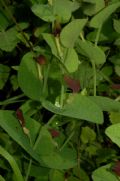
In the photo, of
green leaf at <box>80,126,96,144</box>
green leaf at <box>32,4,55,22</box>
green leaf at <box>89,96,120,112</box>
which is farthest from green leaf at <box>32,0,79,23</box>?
green leaf at <box>80,126,96,144</box>

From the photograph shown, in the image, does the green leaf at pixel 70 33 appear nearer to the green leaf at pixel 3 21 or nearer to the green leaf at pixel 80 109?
the green leaf at pixel 80 109

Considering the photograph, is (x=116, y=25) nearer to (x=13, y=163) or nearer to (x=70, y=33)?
(x=70, y=33)

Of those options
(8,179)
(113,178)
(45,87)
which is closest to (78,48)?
(45,87)

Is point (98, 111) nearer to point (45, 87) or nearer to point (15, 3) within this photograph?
point (45, 87)

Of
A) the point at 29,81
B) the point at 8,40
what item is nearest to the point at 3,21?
the point at 8,40

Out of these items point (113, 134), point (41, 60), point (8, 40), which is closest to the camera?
point (113, 134)

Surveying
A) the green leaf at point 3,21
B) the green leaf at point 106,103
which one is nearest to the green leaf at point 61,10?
the green leaf at point 106,103
